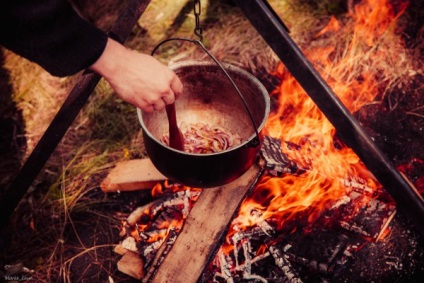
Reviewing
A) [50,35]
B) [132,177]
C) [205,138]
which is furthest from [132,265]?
[50,35]

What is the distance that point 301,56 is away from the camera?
180 centimetres

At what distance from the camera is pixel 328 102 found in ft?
5.98

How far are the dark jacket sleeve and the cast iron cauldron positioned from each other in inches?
20.8

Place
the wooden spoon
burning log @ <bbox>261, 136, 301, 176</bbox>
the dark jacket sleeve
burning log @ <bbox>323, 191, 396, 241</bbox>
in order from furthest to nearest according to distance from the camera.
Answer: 1. burning log @ <bbox>323, 191, 396, 241</bbox>
2. burning log @ <bbox>261, 136, 301, 176</bbox>
3. the wooden spoon
4. the dark jacket sleeve

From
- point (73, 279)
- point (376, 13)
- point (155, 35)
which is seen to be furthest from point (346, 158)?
point (155, 35)

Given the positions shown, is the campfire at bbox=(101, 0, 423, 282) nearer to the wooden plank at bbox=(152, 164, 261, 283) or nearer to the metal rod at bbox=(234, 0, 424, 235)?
the wooden plank at bbox=(152, 164, 261, 283)

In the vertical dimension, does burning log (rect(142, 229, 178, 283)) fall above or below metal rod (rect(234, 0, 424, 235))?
below

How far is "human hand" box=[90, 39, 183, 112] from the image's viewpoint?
1629 mm

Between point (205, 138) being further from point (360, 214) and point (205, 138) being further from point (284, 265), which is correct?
point (360, 214)

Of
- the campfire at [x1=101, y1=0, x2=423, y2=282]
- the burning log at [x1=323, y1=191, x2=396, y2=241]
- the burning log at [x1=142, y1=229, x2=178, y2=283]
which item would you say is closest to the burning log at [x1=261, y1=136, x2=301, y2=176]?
the campfire at [x1=101, y1=0, x2=423, y2=282]

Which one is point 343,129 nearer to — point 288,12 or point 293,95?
point 293,95

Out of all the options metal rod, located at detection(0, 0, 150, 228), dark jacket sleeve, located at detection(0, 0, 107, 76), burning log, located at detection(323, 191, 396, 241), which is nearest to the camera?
dark jacket sleeve, located at detection(0, 0, 107, 76)

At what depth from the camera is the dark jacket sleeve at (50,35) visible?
56.4 inches

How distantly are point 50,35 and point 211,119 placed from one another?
5.07ft
